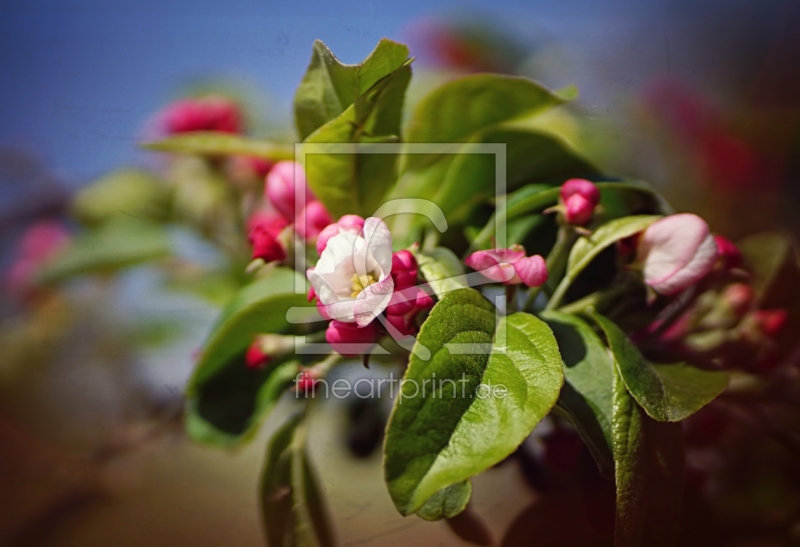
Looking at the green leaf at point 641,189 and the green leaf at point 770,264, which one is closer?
the green leaf at point 641,189

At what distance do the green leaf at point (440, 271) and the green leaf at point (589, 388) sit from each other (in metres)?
0.10

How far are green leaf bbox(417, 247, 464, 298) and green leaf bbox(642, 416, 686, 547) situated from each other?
171 mm

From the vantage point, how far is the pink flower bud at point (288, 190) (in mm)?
595

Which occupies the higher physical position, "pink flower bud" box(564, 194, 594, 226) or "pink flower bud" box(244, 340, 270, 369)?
"pink flower bud" box(564, 194, 594, 226)

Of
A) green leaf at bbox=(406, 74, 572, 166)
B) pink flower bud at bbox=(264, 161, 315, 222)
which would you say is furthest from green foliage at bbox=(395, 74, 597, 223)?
pink flower bud at bbox=(264, 161, 315, 222)

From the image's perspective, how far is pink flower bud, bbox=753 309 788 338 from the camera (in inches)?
28.8

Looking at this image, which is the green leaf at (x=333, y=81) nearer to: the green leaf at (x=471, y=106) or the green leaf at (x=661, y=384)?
the green leaf at (x=471, y=106)

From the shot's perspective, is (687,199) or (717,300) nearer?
(717,300)

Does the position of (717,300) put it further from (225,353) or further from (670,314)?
(225,353)

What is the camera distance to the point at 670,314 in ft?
1.82

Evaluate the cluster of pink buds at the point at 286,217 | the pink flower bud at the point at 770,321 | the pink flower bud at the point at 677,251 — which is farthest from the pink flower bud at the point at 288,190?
the pink flower bud at the point at 770,321

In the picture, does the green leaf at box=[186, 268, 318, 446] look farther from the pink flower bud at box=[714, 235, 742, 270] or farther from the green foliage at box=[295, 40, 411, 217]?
the pink flower bud at box=[714, 235, 742, 270]

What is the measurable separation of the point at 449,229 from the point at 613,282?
6.3 inches

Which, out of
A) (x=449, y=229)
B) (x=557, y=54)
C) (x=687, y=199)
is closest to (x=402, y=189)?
(x=449, y=229)
